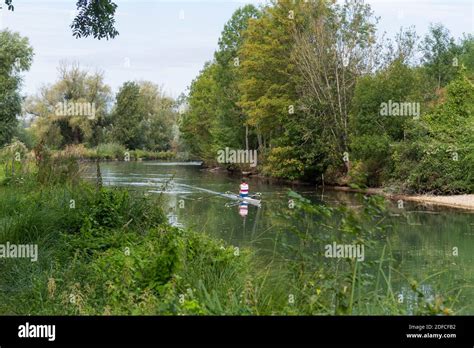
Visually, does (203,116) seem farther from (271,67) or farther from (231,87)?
(271,67)

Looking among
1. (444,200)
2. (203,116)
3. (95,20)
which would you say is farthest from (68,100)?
(95,20)

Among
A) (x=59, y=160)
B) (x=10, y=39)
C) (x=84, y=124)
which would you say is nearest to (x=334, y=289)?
(x=59, y=160)

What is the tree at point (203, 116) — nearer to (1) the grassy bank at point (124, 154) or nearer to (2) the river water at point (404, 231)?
(1) the grassy bank at point (124, 154)

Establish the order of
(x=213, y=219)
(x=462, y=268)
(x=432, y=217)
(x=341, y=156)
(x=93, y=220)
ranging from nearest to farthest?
1. (x=93, y=220)
2. (x=462, y=268)
3. (x=213, y=219)
4. (x=432, y=217)
5. (x=341, y=156)

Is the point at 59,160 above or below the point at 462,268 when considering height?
above

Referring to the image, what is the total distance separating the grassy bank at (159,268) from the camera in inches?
193

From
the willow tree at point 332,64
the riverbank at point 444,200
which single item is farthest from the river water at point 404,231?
the willow tree at point 332,64

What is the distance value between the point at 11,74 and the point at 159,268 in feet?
150

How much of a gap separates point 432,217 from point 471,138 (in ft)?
25.6

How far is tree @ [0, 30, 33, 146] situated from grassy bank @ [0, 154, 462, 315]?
34.1m

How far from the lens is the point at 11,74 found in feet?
160

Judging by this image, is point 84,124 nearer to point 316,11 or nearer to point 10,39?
point 10,39

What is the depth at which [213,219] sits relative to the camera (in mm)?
18625

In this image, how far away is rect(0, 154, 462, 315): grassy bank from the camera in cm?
491
